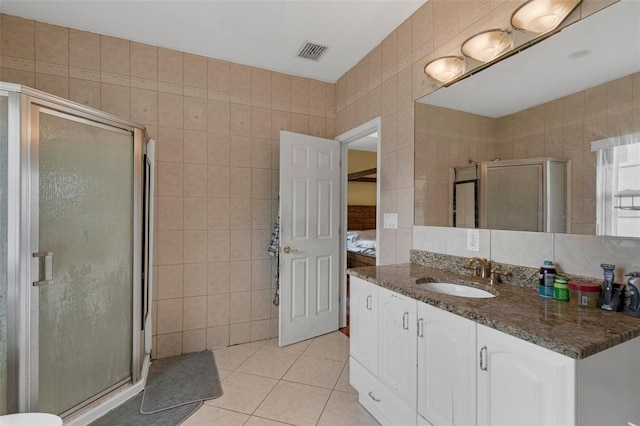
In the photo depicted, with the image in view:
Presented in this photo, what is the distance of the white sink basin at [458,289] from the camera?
1.49 metres

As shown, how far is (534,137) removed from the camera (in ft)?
4.71

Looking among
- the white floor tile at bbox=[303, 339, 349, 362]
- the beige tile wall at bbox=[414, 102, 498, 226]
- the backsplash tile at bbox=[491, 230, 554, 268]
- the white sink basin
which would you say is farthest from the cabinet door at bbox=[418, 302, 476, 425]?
the white floor tile at bbox=[303, 339, 349, 362]

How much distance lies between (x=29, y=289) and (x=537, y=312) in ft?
7.29

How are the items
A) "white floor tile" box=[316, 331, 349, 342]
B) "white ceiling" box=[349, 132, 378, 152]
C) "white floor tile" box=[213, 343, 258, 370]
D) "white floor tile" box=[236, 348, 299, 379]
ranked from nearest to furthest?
"white floor tile" box=[236, 348, 299, 379] → "white floor tile" box=[213, 343, 258, 370] → "white floor tile" box=[316, 331, 349, 342] → "white ceiling" box=[349, 132, 378, 152]

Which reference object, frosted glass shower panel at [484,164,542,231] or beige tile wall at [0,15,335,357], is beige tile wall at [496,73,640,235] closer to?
frosted glass shower panel at [484,164,542,231]

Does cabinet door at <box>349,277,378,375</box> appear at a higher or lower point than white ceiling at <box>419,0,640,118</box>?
lower

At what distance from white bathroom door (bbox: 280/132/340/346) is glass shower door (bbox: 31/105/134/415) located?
1190mm

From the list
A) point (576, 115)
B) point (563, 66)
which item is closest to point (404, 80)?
point (563, 66)

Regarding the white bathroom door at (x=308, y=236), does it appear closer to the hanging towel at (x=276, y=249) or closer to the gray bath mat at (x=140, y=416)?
the hanging towel at (x=276, y=249)

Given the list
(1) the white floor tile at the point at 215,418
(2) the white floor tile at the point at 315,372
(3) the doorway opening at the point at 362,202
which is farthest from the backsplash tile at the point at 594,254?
(3) the doorway opening at the point at 362,202

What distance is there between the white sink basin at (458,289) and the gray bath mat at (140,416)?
1580 millimetres

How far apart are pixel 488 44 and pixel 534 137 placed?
22.0 inches

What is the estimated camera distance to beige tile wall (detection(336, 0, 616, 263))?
5.61 ft

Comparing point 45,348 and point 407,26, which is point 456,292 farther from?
point 45,348
